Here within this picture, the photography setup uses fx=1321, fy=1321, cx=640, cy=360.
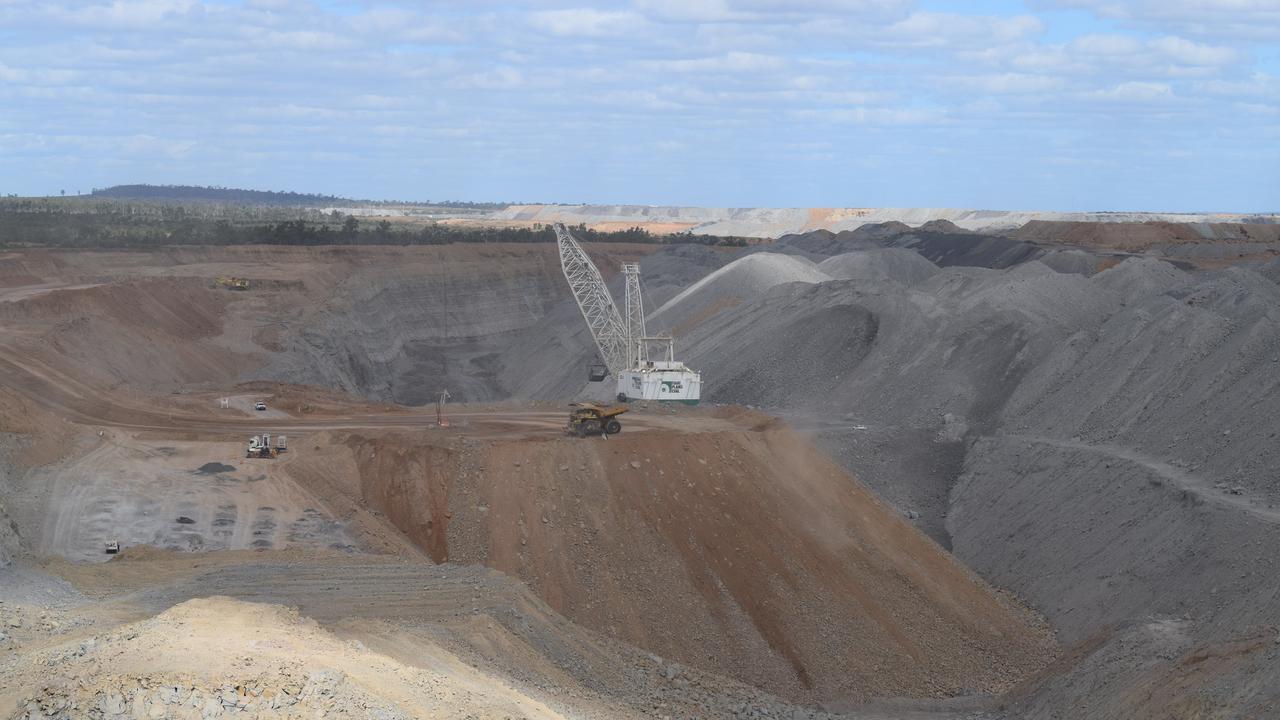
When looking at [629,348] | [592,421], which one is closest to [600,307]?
[629,348]

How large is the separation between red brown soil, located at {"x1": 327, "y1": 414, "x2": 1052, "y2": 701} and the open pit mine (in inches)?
3.2

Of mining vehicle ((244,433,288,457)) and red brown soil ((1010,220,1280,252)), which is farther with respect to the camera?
red brown soil ((1010,220,1280,252))

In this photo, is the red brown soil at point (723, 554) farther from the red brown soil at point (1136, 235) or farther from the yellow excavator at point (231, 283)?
the red brown soil at point (1136, 235)

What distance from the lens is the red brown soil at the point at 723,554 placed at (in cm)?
2780

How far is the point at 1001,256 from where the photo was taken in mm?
96000

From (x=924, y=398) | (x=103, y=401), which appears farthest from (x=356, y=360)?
(x=924, y=398)

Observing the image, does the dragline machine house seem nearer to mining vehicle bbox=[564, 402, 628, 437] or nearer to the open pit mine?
the open pit mine

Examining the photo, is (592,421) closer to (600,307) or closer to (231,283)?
(600,307)

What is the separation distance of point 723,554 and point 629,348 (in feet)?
86.9

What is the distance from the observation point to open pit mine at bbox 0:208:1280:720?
20.1 metres

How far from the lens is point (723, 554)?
30250 millimetres

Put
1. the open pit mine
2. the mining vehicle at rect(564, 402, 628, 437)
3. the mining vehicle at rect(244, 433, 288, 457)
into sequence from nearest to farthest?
the open pit mine → the mining vehicle at rect(244, 433, 288, 457) → the mining vehicle at rect(564, 402, 628, 437)

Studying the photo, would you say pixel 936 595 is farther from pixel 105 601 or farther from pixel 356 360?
pixel 356 360

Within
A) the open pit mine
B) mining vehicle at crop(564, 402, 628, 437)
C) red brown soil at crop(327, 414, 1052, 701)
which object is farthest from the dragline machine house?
red brown soil at crop(327, 414, 1052, 701)
